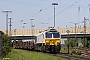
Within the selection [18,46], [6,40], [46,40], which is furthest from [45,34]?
[18,46]

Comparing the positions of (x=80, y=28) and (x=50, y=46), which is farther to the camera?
(x=80, y=28)

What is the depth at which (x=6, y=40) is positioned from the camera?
3809 centimetres

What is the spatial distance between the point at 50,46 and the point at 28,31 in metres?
85.1

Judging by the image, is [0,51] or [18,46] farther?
[18,46]

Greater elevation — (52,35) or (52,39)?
(52,35)

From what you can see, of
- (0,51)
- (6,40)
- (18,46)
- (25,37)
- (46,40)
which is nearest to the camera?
(0,51)

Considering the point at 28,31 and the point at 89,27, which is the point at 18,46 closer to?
the point at 28,31

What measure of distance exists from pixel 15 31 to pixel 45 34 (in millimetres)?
84589

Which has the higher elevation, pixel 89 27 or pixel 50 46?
pixel 89 27

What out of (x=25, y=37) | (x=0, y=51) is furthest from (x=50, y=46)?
(x=25, y=37)

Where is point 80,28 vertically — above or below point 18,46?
above

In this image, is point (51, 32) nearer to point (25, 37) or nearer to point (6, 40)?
point (6, 40)

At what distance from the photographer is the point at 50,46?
146 ft

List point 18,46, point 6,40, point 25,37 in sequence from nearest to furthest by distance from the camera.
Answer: point 6,40
point 18,46
point 25,37
